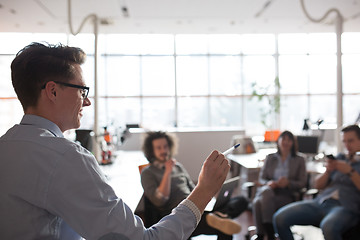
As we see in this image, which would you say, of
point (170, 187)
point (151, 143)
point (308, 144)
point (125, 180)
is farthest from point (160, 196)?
point (308, 144)

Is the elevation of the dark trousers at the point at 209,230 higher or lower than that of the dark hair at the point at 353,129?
lower

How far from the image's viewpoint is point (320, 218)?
91.7 inches

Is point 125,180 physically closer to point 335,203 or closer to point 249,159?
point 335,203

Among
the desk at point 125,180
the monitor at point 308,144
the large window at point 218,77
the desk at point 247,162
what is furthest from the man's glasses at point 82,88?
the large window at point 218,77

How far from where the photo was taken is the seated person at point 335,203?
6.91ft

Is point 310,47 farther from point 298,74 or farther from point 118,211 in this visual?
point 118,211

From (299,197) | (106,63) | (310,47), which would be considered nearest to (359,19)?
(310,47)

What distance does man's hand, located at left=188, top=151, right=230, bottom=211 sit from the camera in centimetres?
80

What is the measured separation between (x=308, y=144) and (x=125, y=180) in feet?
9.19

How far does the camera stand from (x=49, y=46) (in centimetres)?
80

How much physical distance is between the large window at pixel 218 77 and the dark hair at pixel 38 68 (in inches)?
294

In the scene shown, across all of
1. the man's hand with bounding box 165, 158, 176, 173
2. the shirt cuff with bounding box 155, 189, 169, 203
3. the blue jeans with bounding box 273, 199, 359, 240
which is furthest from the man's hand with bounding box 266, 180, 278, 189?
the shirt cuff with bounding box 155, 189, 169, 203

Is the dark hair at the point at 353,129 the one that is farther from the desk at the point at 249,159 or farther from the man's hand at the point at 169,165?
the man's hand at the point at 169,165

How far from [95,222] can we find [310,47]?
926 cm
